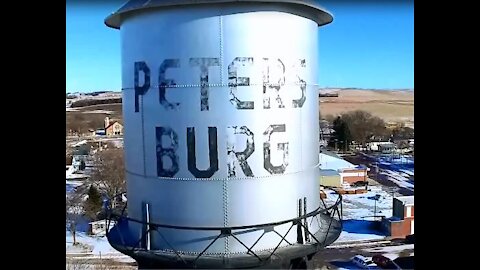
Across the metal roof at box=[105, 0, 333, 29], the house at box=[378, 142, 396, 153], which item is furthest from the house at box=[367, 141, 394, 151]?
the metal roof at box=[105, 0, 333, 29]

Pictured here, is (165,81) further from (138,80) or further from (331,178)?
(331,178)

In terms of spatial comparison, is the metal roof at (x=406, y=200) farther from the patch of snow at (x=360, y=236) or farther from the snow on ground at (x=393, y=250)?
the snow on ground at (x=393, y=250)

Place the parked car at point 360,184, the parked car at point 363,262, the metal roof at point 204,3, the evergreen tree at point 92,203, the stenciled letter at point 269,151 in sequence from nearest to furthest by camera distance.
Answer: the metal roof at point 204,3 → the stenciled letter at point 269,151 → the evergreen tree at point 92,203 → the parked car at point 360,184 → the parked car at point 363,262

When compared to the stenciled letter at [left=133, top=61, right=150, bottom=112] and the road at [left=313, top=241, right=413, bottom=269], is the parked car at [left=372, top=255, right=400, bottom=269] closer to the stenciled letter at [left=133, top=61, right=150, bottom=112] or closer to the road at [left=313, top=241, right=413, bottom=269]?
the road at [left=313, top=241, right=413, bottom=269]

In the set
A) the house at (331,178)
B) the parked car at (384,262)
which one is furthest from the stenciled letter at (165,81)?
the parked car at (384,262)

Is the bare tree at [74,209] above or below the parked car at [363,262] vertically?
above
